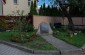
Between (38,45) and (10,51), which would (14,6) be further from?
(10,51)

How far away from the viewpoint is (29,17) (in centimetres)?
2839

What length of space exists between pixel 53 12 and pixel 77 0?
8.34 metres

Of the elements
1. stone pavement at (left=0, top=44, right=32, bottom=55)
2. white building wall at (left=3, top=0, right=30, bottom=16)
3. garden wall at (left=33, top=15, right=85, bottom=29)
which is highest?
white building wall at (left=3, top=0, right=30, bottom=16)

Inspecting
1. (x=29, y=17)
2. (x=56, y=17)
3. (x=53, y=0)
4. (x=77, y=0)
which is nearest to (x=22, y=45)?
(x=77, y=0)

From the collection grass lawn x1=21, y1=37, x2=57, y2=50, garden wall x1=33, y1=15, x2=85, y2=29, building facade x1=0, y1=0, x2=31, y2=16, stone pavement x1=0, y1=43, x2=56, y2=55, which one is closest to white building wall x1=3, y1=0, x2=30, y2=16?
building facade x1=0, y1=0, x2=31, y2=16

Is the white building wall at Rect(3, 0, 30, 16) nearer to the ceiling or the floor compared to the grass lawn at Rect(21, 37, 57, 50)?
nearer to the ceiling

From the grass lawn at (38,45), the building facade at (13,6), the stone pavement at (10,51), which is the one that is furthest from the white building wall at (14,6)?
the stone pavement at (10,51)

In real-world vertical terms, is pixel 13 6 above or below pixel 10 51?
above

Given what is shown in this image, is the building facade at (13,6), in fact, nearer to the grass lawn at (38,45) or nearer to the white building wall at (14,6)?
the white building wall at (14,6)

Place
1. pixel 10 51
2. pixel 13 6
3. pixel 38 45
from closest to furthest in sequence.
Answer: pixel 10 51
pixel 38 45
pixel 13 6

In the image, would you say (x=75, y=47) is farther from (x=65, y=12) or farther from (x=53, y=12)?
(x=53, y=12)

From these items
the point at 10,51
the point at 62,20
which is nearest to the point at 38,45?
the point at 10,51

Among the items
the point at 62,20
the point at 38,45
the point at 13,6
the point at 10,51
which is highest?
the point at 13,6

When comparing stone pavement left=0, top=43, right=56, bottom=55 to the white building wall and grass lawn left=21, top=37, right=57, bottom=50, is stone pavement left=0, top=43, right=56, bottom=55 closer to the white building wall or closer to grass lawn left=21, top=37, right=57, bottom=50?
grass lawn left=21, top=37, right=57, bottom=50
